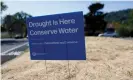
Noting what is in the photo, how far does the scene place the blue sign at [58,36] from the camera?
8031mm

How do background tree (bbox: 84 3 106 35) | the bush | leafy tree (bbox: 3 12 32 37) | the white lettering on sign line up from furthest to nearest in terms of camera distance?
leafy tree (bbox: 3 12 32 37) < background tree (bbox: 84 3 106 35) < the bush < the white lettering on sign

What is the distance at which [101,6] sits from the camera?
6769cm

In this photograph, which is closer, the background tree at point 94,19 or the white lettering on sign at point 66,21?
the white lettering on sign at point 66,21

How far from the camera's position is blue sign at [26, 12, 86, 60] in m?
8.03

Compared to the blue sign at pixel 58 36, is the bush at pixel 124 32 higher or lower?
lower

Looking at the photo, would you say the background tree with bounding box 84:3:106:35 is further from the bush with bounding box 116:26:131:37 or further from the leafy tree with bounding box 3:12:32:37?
the bush with bounding box 116:26:131:37

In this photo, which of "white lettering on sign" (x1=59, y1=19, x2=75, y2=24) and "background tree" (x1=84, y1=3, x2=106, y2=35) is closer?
"white lettering on sign" (x1=59, y1=19, x2=75, y2=24)

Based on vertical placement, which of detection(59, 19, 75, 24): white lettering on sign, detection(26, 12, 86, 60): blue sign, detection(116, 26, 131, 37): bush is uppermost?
detection(59, 19, 75, 24): white lettering on sign

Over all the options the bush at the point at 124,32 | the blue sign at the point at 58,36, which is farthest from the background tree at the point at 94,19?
the blue sign at the point at 58,36

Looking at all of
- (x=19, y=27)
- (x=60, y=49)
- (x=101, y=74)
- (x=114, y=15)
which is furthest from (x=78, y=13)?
(x=114, y=15)

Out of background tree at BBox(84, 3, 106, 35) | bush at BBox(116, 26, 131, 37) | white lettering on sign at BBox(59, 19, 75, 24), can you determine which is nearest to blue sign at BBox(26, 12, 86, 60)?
white lettering on sign at BBox(59, 19, 75, 24)

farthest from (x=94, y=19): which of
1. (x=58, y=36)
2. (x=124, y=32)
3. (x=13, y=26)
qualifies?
(x=58, y=36)

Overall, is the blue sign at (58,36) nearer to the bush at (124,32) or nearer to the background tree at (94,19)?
the bush at (124,32)

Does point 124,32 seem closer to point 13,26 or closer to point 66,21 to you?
point 66,21
